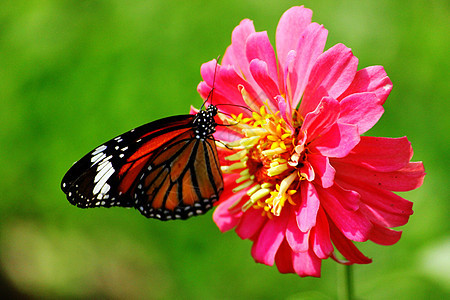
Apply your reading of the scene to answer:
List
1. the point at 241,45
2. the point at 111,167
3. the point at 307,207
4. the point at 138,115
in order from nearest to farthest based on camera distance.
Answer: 1. the point at 307,207
2. the point at 241,45
3. the point at 111,167
4. the point at 138,115

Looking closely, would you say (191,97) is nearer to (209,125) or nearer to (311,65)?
(209,125)

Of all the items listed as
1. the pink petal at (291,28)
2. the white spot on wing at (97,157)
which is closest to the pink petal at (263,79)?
the pink petal at (291,28)

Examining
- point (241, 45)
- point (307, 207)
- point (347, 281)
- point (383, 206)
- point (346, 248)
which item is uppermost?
point (241, 45)

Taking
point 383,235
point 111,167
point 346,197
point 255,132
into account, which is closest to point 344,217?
point 346,197

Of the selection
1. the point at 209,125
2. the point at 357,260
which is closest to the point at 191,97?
the point at 209,125

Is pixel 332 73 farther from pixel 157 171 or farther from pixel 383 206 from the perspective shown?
pixel 157 171

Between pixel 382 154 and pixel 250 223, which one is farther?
pixel 250 223
